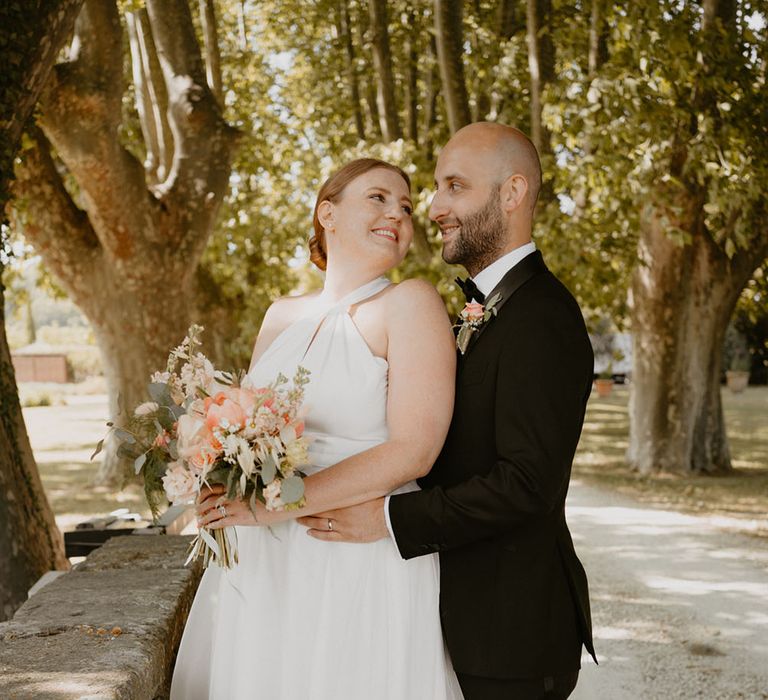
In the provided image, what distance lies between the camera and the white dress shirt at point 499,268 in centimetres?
308

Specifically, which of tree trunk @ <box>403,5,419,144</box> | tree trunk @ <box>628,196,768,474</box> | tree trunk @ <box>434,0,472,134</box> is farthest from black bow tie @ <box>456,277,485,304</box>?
tree trunk @ <box>403,5,419,144</box>

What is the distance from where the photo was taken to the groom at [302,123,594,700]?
2.70 meters

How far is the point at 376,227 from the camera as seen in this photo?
3.17m

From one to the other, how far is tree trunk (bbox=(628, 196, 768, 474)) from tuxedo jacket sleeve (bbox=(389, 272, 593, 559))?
1177 centimetres

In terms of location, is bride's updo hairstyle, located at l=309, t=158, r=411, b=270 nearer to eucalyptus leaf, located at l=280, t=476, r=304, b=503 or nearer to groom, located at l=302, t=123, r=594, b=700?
groom, located at l=302, t=123, r=594, b=700

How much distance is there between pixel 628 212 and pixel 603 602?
784cm

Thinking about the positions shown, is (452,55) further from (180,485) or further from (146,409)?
(180,485)

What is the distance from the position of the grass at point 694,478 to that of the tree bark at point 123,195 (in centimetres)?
678

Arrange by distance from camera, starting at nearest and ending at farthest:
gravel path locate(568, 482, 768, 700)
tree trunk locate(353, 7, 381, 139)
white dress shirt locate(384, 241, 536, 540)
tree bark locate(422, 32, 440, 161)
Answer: white dress shirt locate(384, 241, 536, 540), gravel path locate(568, 482, 768, 700), tree bark locate(422, 32, 440, 161), tree trunk locate(353, 7, 381, 139)

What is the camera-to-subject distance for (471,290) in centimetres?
314

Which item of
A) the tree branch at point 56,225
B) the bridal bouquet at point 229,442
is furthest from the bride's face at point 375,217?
the tree branch at point 56,225

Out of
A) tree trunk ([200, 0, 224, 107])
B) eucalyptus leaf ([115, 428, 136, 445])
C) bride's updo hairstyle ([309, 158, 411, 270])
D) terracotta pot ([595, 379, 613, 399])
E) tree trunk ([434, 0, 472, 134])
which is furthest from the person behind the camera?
terracotta pot ([595, 379, 613, 399])

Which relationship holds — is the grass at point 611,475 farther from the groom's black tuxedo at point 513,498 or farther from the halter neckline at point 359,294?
the halter neckline at point 359,294

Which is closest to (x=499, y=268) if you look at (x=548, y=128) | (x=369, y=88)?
(x=548, y=128)
